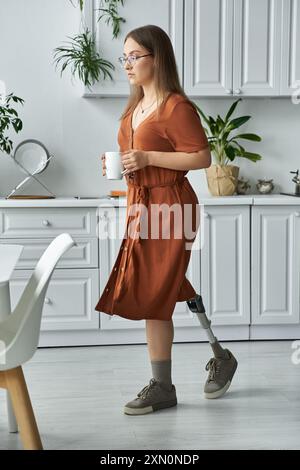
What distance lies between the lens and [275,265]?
4418 mm

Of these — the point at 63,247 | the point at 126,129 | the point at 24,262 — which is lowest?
the point at 24,262

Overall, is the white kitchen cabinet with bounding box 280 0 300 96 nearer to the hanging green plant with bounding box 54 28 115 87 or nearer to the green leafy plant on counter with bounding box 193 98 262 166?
the green leafy plant on counter with bounding box 193 98 262 166

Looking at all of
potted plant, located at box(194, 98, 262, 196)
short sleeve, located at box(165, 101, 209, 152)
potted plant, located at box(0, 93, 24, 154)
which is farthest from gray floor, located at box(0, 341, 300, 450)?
potted plant, located at box(0, 93, 24, 154)

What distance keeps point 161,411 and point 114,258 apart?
4.36ft

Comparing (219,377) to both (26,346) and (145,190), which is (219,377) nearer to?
(145,190)

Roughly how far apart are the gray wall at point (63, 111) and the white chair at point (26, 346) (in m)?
2.36

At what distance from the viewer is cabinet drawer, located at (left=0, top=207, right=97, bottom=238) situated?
167 inches

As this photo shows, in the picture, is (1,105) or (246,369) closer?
(246,369)

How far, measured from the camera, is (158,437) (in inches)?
113

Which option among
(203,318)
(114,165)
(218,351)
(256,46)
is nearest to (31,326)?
(114,165)

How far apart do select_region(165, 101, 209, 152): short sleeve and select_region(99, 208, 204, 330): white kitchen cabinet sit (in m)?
1.32

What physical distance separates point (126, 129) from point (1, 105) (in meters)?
1.69
